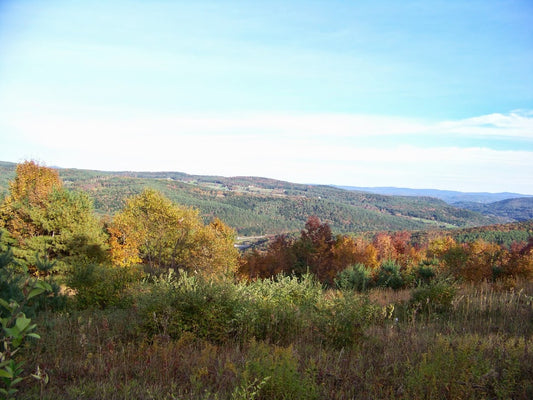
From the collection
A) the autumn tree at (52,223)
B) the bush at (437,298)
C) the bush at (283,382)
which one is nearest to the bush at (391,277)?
the bush at (437,298)

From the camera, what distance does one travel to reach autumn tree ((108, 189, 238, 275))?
102 feet

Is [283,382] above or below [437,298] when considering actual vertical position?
above

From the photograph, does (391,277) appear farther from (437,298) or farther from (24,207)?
(24,207)

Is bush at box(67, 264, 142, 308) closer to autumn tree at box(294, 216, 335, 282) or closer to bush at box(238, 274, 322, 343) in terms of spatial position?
bush at box(238, 274, 322, 343)

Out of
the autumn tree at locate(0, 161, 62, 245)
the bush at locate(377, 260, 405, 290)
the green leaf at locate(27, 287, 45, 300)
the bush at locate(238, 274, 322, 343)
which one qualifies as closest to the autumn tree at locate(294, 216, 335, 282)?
the bush at locate(377, 260, 405, 290)

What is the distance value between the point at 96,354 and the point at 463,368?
4141mm

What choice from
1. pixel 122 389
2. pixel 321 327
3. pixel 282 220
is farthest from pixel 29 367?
pixel 282 220

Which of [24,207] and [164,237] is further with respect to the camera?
[164,237]

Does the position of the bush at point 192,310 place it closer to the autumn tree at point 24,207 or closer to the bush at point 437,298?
the bush at point 437,298

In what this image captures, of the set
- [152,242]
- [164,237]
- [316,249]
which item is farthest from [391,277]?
[152,242]

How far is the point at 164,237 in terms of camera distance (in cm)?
3155

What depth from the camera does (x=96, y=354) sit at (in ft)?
13.8

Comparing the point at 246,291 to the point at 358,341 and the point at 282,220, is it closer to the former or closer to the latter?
the point at 358,341

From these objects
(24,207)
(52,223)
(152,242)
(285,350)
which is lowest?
(152,242)
